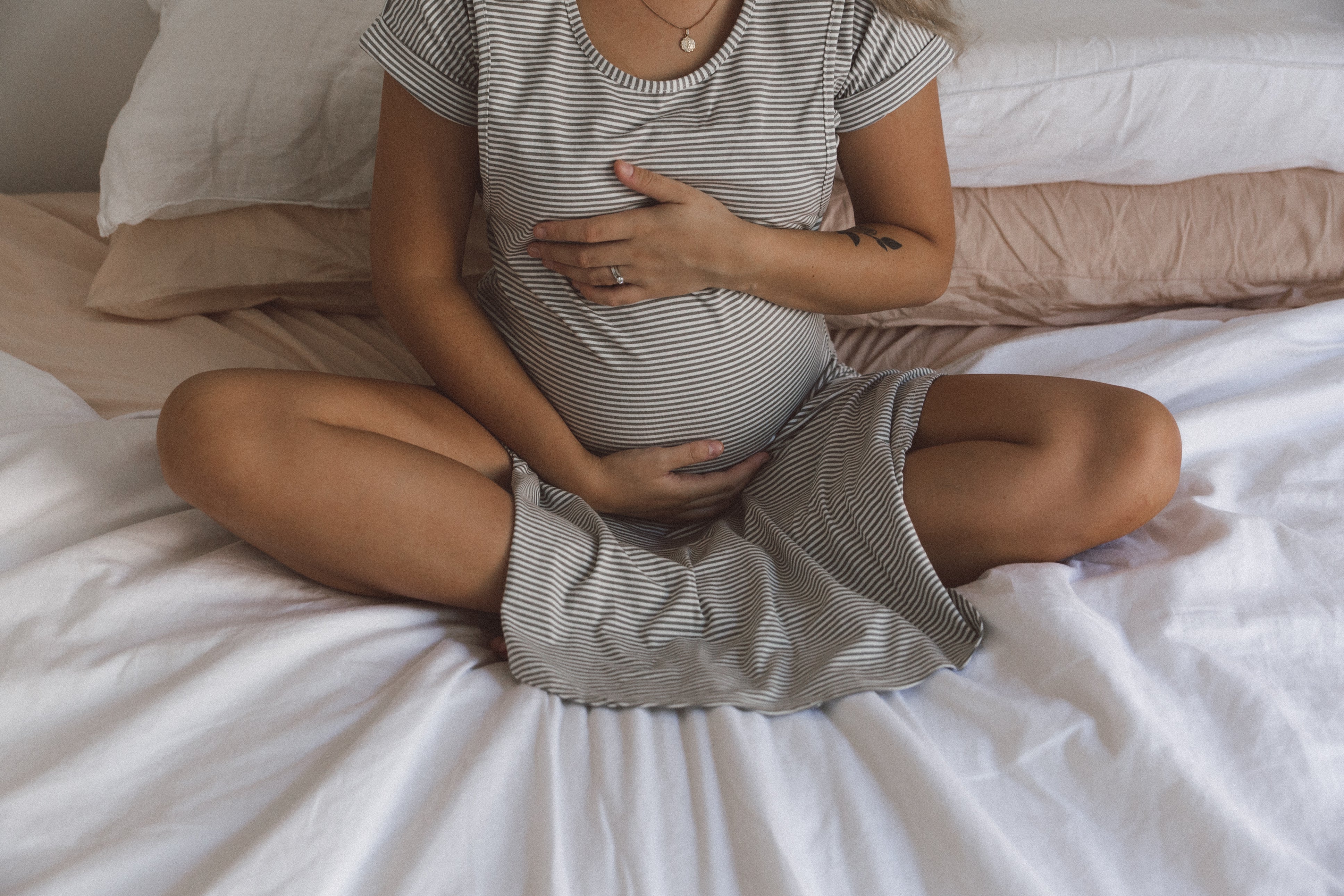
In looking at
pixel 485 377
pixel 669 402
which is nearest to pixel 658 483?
pixel 669 402

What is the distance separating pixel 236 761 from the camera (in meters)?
0.58

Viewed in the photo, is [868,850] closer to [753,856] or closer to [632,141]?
[753,856]

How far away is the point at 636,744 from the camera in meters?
0.61

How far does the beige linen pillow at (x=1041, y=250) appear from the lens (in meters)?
1.11

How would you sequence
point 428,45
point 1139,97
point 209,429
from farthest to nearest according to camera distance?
1. point 1139,97
2. point 428,45
3. point 209,429

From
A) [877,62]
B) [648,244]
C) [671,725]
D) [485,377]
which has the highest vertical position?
[877,62]

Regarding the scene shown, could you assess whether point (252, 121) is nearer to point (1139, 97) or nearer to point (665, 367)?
point (665, 367)

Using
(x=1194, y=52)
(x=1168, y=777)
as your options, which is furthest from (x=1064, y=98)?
(x=1168, y=777)

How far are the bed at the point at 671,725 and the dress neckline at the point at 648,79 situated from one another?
47 centimetres

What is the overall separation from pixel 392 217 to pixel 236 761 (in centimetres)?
49

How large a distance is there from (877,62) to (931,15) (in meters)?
0.07

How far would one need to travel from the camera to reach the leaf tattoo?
0.90 metres

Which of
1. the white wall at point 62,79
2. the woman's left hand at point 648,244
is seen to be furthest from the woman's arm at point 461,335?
the white wall at point 62,79

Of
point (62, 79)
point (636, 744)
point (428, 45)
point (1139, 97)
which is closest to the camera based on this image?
point (636, 744)
